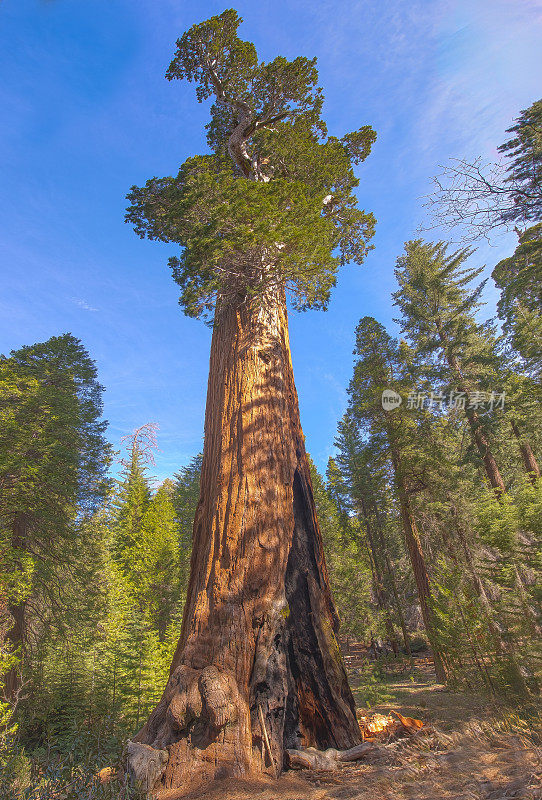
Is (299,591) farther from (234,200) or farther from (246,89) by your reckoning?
(246,89)

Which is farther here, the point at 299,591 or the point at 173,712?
the point at 299,591

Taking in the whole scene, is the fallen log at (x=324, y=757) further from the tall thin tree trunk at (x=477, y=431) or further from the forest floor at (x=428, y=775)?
the tall thin tree trunk at (x=477, y=431)

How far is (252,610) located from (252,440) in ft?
6.07

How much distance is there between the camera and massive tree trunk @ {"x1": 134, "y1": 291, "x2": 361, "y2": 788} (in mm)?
3000

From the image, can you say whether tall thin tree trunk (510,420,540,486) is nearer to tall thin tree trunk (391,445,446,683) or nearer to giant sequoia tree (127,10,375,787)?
tall thin tree trunk (391,445,446,683)

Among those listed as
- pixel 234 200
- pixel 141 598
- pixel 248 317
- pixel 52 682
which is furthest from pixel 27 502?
pixel 234 200

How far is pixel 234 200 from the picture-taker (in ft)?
18.5

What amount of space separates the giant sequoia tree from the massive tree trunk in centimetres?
1

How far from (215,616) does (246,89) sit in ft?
32.2

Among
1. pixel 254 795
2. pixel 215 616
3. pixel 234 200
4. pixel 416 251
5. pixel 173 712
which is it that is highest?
pixel 416 251

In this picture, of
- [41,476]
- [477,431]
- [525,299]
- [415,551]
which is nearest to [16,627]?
[41,476]

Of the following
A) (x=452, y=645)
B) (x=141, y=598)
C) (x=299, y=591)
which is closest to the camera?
(x=299, y=591)

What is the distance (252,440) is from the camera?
4.56 m

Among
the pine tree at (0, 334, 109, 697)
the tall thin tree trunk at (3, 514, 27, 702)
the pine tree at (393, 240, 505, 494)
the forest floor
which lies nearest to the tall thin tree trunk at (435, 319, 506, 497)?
the pine tree at (393, 240, 505, 494)
